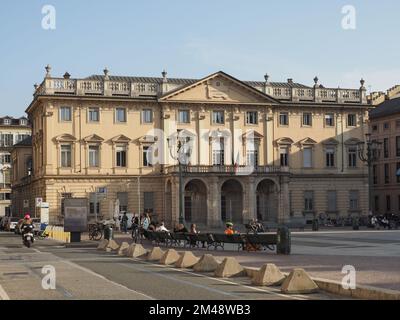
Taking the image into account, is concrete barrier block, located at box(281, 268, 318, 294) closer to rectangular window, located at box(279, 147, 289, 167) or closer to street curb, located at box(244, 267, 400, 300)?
street curb, located at box(244, 267, 400, 300)

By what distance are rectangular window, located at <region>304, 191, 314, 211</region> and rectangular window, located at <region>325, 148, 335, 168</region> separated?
3.89m

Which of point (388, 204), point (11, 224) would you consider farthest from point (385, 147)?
point (11, 224)

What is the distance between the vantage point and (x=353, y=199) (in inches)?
3322

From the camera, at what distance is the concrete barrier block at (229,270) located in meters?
20.7

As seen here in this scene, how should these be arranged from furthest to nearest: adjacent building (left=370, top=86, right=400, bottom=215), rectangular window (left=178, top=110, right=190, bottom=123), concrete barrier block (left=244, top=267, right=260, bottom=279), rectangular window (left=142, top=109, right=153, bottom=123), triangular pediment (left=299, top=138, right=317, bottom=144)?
adjacent building (left=370, top=86, right=400, bottom=215) → triangular pediment (left=299, top=138, right=317, bottom=144) → rectangular window (left=178, top=110, right=190, bottom=123) → rectangular window (left=142, top=109, right=153, bottom=123) → concrete barrier block (left=244, top=267, right=260, bottom=279)

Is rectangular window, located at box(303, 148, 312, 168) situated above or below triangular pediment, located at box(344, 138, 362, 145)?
below

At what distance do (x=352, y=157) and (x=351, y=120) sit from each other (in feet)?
14.0

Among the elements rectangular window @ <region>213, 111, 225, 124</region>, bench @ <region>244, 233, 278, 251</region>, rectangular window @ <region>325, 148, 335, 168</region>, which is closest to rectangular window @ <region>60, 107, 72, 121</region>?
rectangular window @ <region>213, 111, 225, 124</region>

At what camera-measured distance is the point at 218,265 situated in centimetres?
2178

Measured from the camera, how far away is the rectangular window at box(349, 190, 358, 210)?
8419 centimetres

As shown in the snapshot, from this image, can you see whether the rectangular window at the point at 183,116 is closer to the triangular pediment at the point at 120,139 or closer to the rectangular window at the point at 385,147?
the triangular pediment at the point at 120,139
